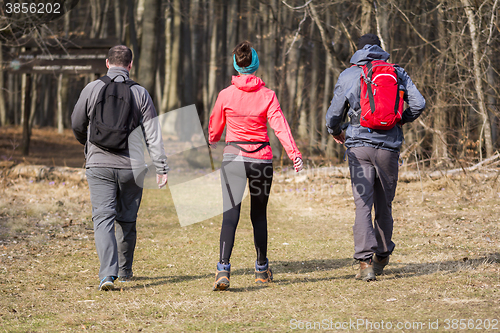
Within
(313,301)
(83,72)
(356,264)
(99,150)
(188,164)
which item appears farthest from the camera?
(188,164)

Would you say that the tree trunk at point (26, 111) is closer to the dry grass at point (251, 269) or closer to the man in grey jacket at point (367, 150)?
the dry grass at point (251, 269)

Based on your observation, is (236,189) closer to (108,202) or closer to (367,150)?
(108,202)

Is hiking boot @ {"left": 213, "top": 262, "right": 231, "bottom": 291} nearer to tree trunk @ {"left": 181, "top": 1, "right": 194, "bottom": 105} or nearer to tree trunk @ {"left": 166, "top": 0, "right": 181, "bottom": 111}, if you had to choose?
tree trunk @ {"left": 166, "top": 0, "right": 181, "bottom": 111}

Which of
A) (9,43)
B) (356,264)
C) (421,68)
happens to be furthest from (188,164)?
(356,264)

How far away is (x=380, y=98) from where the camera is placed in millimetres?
4398

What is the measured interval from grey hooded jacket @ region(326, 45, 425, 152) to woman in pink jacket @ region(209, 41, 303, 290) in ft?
1.88

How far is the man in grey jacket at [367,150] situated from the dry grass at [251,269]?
36cm

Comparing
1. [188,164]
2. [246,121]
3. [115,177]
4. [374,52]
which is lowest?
[188,164]

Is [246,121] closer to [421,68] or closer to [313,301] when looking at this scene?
[313,301]

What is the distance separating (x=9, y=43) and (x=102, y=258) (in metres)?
8.44

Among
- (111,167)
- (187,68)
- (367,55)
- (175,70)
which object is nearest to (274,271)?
(111,167)

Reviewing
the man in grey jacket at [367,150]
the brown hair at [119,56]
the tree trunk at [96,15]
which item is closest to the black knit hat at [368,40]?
the man in grey jacket at [367,150]

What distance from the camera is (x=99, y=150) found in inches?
171

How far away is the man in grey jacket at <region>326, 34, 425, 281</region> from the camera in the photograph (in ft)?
14.9
